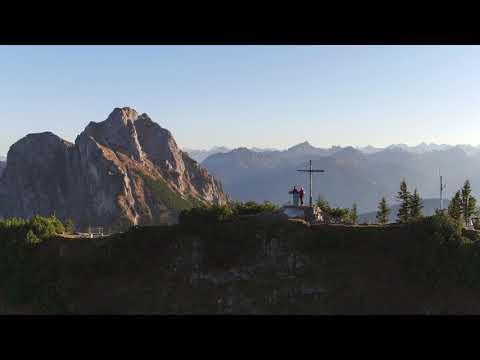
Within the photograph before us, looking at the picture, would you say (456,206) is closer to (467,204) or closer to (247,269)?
(467,204)

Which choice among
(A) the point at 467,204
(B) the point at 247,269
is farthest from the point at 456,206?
(B) the point at 247,269

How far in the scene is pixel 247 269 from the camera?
120 feet

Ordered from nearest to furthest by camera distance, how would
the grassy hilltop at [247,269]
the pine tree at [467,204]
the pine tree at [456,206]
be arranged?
the grassy hilltop at [247,269]
the pine tree at [456,206]
the pine tree at [467,204]

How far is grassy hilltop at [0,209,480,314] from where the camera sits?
3219 centimetres

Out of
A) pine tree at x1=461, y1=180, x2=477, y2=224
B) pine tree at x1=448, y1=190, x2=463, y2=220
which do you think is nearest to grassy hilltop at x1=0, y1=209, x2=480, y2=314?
pine tree at x1=448, y1=190, x2=463, y2=220

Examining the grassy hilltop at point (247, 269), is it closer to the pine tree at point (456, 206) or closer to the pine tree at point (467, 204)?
the pine tree at point (456, 206)

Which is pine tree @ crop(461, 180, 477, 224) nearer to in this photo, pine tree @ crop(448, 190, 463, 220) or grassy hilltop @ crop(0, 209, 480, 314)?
pine tree @ crop(448, 190, 463, 220)

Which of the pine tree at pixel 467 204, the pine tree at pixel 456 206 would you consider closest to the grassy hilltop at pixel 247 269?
the pine tree at pixel 456 206

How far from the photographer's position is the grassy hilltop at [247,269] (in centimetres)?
3219
